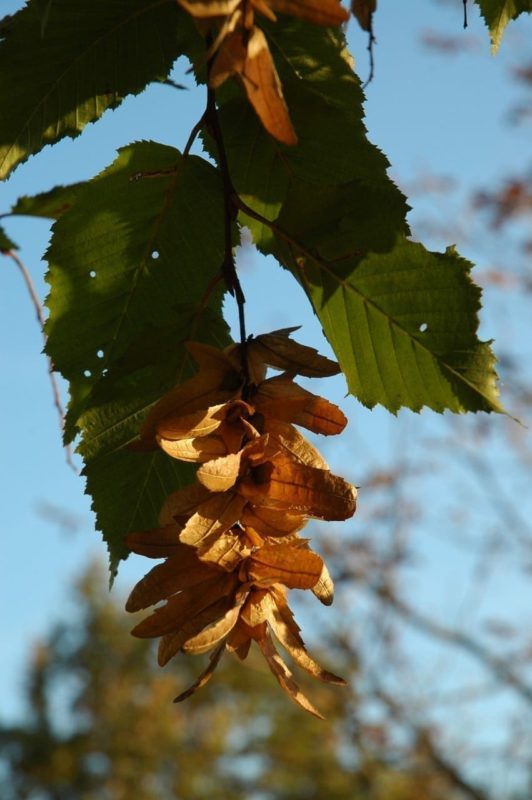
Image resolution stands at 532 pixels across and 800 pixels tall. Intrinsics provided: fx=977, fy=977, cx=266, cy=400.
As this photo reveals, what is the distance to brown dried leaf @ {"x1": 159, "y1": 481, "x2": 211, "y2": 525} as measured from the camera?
765 mm

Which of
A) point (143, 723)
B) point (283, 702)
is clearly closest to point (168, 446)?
point (283, 702)

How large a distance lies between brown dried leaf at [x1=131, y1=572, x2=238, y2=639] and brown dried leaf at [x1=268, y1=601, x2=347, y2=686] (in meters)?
0.05

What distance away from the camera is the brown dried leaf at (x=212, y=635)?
71cm

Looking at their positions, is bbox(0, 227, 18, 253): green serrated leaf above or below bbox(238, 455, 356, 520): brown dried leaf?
above

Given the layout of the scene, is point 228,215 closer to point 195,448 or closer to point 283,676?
point 195,448

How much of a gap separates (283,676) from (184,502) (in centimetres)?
16

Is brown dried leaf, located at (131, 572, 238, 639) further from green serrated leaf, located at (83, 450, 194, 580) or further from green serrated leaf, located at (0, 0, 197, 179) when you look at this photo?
green serrated leaf, located at (0, 0, 197, 179)

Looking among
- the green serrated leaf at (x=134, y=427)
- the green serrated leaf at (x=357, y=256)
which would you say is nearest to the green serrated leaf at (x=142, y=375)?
the green serrated leaf at (x=134, y=427)

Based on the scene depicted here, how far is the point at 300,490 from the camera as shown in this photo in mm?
761

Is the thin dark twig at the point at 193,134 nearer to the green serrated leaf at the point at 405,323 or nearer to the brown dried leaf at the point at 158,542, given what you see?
the green serrated leaf at the point at 405,323

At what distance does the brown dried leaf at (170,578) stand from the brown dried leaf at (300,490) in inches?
2.6

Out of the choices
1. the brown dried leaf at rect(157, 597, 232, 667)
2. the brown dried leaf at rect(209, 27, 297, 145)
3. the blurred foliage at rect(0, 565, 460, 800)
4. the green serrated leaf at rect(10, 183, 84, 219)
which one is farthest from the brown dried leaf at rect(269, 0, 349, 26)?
the blurred foliage at rect(0, 565, 460, 800)

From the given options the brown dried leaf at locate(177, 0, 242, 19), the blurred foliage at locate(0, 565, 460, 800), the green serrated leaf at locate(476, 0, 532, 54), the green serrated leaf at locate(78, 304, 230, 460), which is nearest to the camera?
the brown dried leaf at locate(177, 0, 242, 19)

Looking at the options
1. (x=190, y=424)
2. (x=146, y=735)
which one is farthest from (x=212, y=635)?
(x=146, y=735)
